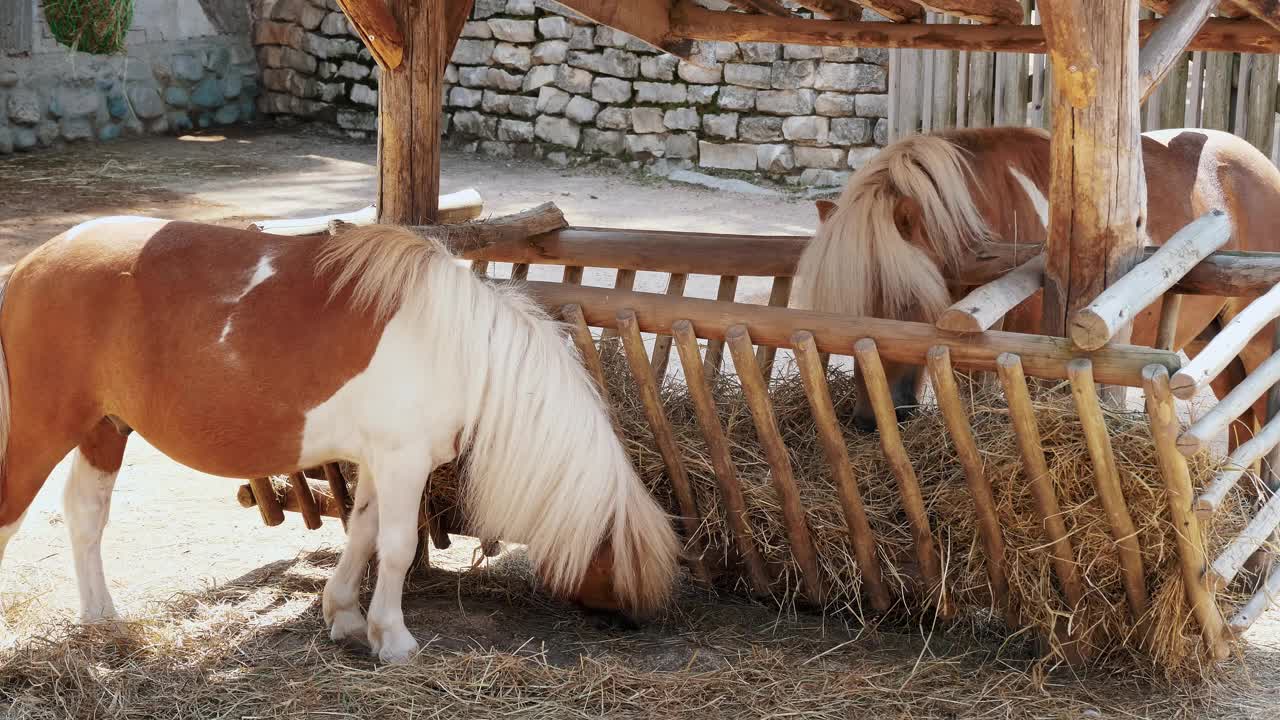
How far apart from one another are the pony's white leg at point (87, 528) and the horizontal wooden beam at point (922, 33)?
3.04 m

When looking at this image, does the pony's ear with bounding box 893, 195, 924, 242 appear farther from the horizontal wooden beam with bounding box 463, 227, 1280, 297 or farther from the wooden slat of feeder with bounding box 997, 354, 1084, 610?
the wooden slat of feeder with bounding box 997, 354, 1084, 610

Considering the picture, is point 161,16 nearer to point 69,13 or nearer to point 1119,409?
point 69,13

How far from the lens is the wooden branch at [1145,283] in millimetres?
2896

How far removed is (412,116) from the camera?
4090 millimetres

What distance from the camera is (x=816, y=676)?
3.26m

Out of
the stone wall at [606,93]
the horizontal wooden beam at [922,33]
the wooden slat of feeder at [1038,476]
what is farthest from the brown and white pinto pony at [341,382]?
the stone wall at [606,93]

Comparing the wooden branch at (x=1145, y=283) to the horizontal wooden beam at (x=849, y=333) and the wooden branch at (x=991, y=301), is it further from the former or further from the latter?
the wooden branch at (x=991, y=301)

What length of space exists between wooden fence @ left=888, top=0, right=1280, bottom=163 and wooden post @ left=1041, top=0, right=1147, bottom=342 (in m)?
4.52

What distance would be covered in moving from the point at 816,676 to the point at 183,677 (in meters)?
1.67

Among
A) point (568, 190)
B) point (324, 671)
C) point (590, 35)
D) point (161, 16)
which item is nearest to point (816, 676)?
point (324, 671)

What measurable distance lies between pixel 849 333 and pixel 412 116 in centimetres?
171

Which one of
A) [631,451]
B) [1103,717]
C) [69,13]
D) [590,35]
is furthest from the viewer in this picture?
[590,35]

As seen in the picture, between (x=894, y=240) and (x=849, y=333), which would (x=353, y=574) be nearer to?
(x=849, y=333)

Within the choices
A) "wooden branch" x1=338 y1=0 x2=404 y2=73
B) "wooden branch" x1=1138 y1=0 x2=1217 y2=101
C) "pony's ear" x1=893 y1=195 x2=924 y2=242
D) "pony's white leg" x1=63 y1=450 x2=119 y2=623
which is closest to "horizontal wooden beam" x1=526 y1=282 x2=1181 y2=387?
"pony's ear" x1=893 y1=195 x2=924 y2=242
